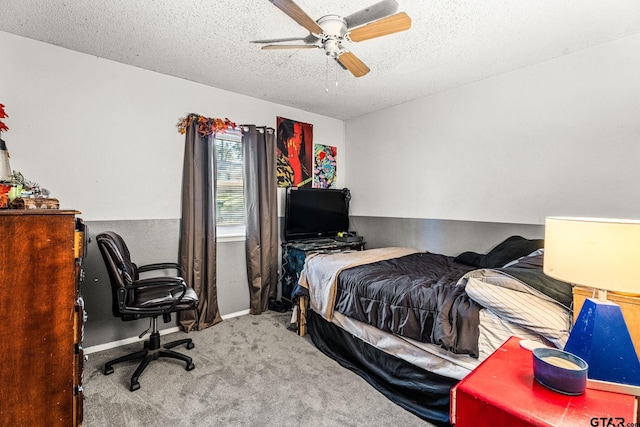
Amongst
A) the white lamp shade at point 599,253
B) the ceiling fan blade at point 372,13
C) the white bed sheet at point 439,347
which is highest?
the ceiling fan blade at point 372,13

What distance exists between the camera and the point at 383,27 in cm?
167

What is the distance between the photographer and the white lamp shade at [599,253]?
0.88 m

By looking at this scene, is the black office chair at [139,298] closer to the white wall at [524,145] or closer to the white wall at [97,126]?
the white wall at [97,126]

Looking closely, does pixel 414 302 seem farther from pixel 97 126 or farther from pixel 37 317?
pixel 97 126

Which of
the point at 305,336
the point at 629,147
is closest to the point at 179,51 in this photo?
the point at 305,336

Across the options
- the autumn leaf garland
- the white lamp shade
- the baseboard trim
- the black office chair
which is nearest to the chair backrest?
the black office chair

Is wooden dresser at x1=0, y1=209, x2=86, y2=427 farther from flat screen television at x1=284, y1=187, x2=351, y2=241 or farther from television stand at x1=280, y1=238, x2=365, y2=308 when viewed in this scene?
flat screen television at x1=284, y1=187, x2=351, y2=241

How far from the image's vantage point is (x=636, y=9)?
73.9 inches

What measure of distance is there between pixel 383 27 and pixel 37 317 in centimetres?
220

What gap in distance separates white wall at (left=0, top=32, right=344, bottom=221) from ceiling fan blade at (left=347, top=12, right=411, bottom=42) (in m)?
1.98

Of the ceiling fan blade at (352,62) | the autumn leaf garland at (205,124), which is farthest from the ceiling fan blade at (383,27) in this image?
the autumn leaf garland at (205,124)

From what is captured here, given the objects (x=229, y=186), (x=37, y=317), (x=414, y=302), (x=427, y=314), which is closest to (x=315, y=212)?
(x=229, y=186)

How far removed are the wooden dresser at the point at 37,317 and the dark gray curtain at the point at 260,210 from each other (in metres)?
2.04

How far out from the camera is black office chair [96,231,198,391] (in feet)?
6.63
